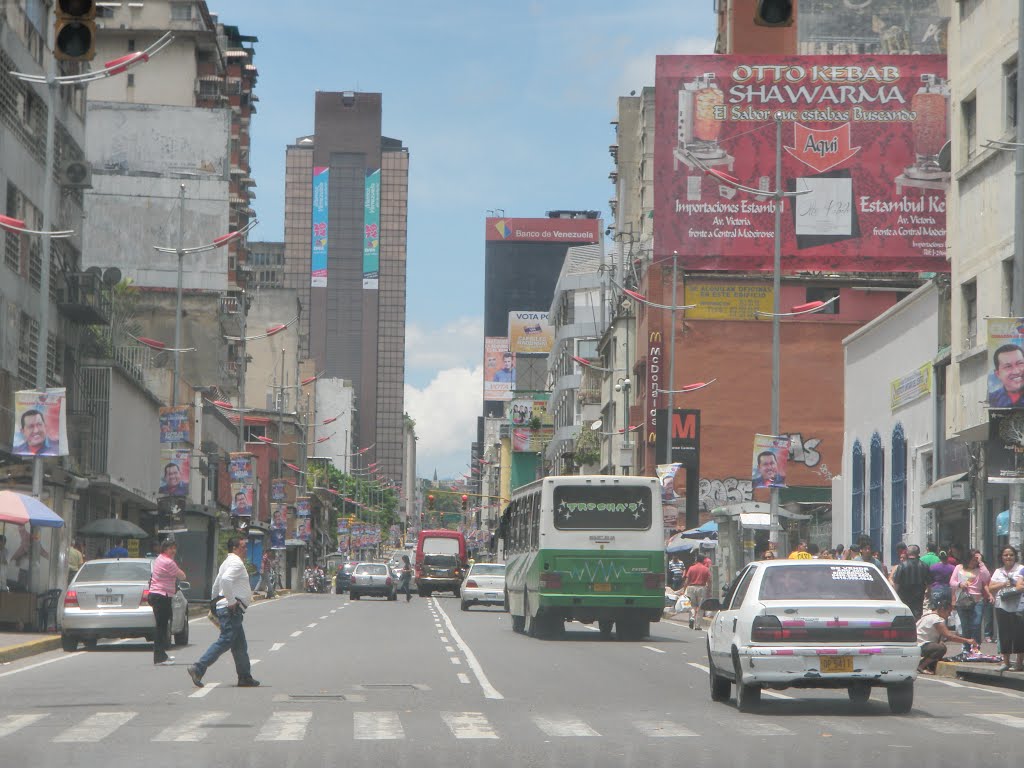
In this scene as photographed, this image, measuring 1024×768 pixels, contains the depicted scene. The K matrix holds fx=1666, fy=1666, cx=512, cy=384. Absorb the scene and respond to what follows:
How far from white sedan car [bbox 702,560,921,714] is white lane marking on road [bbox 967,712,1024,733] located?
0.71 m

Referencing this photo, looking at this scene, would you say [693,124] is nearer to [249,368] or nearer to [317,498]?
[249,368]

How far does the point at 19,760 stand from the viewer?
12.4 meters

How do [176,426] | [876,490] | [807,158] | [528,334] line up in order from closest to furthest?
[876,490] → [176,426] → [807,158] → [528,334]

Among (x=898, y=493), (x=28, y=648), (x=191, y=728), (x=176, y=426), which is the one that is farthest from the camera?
(x=176, y=426)

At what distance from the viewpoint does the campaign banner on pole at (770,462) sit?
38500mm

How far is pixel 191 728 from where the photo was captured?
14.9 metres

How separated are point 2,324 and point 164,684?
71.2 feet

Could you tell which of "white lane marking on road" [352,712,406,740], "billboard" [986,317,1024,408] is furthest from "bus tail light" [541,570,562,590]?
"white lane marking on road" [352,712,406,740]

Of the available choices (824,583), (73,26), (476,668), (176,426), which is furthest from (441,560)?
(73,26)

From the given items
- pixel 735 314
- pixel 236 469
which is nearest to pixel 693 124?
pixel 735 314

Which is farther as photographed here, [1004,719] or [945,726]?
[1004,719]

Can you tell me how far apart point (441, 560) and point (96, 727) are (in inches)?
2337

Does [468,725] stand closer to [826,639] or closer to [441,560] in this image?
[826,639]

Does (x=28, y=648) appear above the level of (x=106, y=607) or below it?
below
